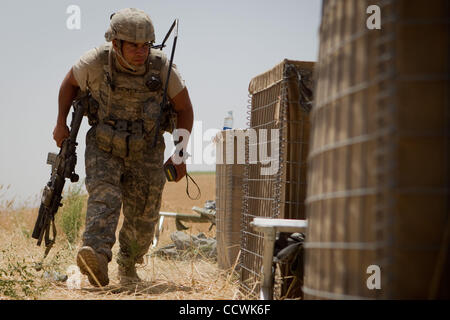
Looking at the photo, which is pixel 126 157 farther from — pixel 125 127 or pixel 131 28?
pixel 131 28

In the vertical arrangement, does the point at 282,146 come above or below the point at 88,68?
below

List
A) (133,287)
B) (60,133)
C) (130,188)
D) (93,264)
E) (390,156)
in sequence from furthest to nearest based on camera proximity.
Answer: (130,188) → (60,133) → (133,287) → (93,264) → (390,156)

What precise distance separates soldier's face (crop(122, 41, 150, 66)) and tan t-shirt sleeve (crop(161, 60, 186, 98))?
0.24 metres

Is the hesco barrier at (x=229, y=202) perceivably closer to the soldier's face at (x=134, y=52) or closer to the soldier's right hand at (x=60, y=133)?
the soldier's face at (x=134, y=52)

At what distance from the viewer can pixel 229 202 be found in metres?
6.47

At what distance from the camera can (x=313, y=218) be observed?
2504 millimetres

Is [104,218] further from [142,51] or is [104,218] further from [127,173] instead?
[142,51]

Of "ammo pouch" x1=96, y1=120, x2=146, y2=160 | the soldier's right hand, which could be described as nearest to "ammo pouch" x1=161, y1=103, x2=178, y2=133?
"ammo pouch" x1=96, y1=120, x2=146, y2=160

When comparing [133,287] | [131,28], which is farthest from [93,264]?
[131,28]

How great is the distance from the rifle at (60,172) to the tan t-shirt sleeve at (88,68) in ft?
0.56

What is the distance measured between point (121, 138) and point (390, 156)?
3.62 meters

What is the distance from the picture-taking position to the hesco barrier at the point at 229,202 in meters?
6.30
